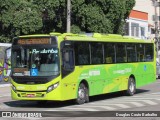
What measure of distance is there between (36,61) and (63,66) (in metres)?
1.01

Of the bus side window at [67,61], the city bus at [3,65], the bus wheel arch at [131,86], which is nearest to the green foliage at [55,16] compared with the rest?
the city bus at [3,65]

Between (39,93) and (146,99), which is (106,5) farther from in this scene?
(39,93)

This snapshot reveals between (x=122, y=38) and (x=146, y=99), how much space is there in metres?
3.64

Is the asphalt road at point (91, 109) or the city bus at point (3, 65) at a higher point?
the city bus at point (3, 65)

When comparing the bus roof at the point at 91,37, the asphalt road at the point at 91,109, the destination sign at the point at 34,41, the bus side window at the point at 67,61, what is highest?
the bus roof at the point at 91,37

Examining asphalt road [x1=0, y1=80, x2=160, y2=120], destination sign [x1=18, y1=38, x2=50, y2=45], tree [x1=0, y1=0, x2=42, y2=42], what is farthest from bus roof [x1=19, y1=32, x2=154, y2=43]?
tree [x1=0, y1=0, x2=42, y2=42]

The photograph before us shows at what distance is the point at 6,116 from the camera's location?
45.8ft

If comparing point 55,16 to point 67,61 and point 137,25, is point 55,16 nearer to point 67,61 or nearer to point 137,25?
point 67,61

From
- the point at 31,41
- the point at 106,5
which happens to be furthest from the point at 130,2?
the point at 31,41

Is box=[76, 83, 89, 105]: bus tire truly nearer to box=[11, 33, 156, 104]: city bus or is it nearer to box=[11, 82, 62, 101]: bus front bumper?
box=[11, 33, 156, 104]: city bus

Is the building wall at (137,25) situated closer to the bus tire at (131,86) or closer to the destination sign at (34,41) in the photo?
the bus tire at (131,86)

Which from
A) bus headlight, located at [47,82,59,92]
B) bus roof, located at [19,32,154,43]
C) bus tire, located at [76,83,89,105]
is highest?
bus roof, located at [19,32,154,43]

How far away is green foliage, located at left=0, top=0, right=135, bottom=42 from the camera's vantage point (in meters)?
34.6

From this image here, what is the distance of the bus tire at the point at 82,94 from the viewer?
60.7ft
